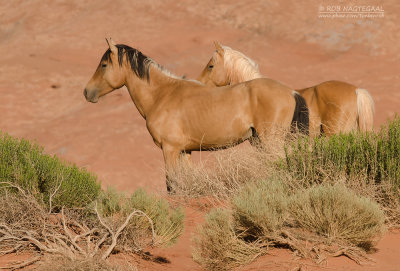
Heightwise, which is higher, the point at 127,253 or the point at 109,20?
the point at 109,20

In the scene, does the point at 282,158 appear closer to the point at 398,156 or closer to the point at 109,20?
the point at 398,156

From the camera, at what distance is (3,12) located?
42.4 m

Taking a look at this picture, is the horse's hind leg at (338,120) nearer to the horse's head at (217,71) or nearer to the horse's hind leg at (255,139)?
the horse's hind leg at (255,139)

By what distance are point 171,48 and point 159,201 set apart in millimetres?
28027

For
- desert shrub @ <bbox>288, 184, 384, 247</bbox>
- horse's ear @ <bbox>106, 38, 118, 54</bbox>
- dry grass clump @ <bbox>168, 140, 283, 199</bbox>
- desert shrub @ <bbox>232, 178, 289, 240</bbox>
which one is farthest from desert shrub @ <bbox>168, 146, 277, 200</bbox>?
horse's ear @ <bbox>106, 38, 118, 54</bbox>

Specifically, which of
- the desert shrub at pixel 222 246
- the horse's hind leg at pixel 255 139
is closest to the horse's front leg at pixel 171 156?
the horse's hind leg at pixel 255 139

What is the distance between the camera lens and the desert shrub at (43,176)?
7.91 meters

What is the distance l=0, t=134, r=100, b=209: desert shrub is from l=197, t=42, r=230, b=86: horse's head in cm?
363

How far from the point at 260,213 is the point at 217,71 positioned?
5702 mm

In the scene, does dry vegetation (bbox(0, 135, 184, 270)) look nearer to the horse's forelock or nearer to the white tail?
the horse's forelock

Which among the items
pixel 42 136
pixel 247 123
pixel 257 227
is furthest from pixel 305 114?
pixel 42 136

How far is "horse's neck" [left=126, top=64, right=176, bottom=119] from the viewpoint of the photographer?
36.9ft

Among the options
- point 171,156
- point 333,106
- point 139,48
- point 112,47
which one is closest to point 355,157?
point 333,106

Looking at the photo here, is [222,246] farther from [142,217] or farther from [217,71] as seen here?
[217,71]
